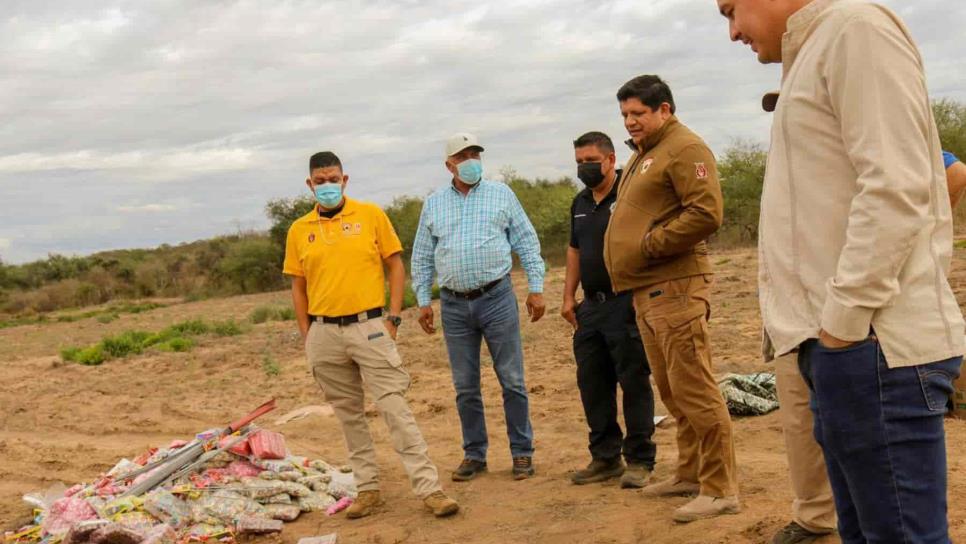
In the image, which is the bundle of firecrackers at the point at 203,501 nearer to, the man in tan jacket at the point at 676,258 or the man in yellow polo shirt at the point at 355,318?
the man in yellow polo shirt at the point at 355,318

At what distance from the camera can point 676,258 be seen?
4.69 meters

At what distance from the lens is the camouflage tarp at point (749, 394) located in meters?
7.31

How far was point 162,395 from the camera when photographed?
11461mm

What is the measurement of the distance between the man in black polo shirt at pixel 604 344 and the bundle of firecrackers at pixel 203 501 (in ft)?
5.69

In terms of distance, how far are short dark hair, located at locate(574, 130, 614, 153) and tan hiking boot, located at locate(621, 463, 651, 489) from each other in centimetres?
193

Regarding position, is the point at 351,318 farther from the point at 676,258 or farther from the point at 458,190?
the point at 676,258

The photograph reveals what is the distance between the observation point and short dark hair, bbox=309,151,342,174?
5688 mm

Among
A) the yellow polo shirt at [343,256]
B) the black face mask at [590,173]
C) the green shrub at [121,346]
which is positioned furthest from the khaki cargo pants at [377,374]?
the green shrub at [121,346]

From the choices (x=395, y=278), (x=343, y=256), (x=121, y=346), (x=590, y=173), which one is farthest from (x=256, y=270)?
(x=590, y=173)

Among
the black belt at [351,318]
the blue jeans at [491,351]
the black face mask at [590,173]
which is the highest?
the black face mask at [590,173]

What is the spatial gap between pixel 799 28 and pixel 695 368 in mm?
2698

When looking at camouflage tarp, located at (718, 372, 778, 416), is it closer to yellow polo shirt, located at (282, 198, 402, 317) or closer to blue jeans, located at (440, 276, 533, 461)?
blue jeans, located at (440, 276, 533, 461)

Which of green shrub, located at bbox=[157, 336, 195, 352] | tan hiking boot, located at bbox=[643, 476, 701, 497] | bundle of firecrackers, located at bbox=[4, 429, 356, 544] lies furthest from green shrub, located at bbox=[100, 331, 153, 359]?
tan hiking boot, located at bbox=[643, 476, 701, 497]

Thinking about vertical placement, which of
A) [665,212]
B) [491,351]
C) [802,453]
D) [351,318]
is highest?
[665,212]
